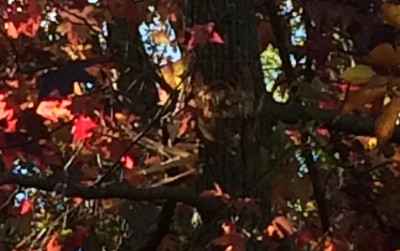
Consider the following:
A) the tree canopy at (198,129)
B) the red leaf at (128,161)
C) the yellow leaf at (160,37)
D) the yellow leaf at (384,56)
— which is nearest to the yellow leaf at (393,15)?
the yellow leaf at (384,56)

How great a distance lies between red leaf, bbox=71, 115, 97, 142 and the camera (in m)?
2.90

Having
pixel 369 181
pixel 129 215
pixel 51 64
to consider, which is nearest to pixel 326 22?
pixel 369 181

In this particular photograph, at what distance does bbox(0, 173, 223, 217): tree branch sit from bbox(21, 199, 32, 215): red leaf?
85 centimetres

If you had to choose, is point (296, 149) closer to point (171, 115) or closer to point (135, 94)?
point (171, 115)

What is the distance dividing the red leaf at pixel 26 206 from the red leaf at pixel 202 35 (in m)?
1.05

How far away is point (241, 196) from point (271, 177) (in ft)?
0.35

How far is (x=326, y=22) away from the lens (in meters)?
3.48

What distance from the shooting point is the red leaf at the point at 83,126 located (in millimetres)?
2902

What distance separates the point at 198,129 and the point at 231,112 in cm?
12

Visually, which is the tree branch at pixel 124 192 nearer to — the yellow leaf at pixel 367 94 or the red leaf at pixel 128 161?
the red leaf at pixel 128 161

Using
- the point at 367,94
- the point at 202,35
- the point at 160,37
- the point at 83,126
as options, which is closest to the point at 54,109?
the point at 83,126

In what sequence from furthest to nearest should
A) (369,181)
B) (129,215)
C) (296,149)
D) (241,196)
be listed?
(129,215)
(369,181)
(241,196)
(296,149)

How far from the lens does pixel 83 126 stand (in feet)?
9.58

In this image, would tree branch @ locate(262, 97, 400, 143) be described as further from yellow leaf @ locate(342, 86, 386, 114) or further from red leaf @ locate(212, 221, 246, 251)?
yellow leaf @ locate(342, 86, 386, 114)
